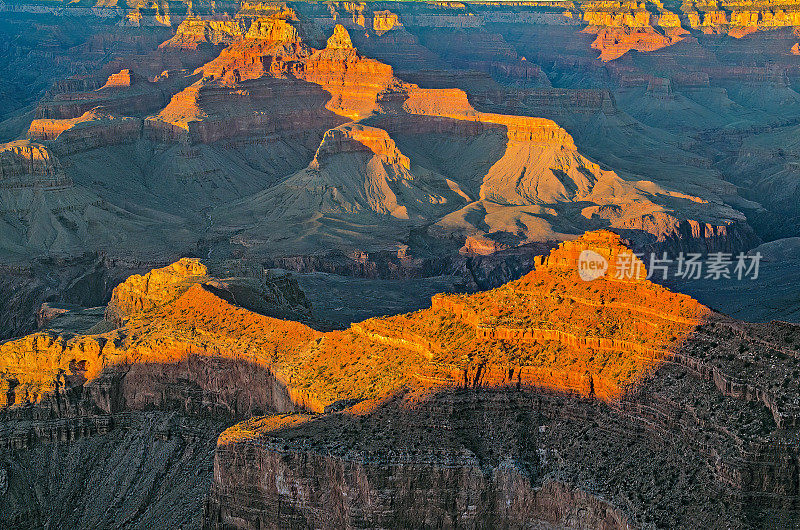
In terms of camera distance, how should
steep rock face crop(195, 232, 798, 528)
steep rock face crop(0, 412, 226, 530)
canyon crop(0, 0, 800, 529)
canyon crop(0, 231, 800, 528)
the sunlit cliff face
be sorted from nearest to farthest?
1. steep rock face crop(195, 232, 798, 528)
2. canyon crop(0, 231, 800, 528)
3. canyon crop(0, 0, 800, 529)
4. the sunlit cliff face
5. steep rock face crop(0, 412, 226, 530)

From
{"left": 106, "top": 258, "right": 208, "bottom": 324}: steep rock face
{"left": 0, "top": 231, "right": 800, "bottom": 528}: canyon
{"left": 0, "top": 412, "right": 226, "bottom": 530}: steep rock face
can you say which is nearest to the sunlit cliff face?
{"left": 0, "top": 231, "right": 800, "bottom": 528}: canyon

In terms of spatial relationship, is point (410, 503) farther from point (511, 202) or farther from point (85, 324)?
point (511, 202)

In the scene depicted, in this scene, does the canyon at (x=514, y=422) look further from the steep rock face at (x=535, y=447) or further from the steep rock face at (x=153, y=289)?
the steep rock face at (x=153, y=289)

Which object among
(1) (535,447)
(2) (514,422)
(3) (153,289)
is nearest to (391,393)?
(2) (514,422)

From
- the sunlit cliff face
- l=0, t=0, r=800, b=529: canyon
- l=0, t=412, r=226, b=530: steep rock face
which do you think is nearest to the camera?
l=0, t=0, r=800, b=529: canyon

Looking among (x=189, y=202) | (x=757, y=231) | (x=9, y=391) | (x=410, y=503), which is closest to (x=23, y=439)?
(x=9, y=391)

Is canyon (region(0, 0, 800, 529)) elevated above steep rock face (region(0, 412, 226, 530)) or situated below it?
above

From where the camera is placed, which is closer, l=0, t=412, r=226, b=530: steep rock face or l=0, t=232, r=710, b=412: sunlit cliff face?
l=0, t=232, r=710, b=412: sunlit cliff face

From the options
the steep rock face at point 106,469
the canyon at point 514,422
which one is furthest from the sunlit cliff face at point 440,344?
the steep rock face at point 106,469

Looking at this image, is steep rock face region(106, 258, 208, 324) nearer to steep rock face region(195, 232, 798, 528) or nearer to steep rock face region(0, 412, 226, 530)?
steep rock face region(0, 412, 226, 530)

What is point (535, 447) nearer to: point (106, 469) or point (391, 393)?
point (391, 393)
